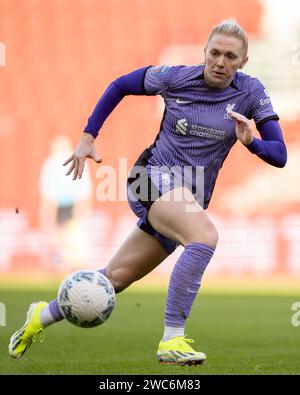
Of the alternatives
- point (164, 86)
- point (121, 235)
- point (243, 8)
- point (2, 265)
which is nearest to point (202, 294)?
point (121, 235)

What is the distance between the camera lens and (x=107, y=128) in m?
15.1

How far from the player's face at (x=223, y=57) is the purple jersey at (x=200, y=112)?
0.42 feet

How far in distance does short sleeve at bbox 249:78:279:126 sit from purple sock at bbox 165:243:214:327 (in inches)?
33.9

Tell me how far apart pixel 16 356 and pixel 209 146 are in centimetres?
172

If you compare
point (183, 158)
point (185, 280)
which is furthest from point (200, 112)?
point (185, 280)

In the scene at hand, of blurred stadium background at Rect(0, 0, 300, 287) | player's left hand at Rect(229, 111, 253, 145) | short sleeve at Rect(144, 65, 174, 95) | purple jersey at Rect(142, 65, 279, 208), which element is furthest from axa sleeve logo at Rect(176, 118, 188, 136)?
blurred stadium background at Rect(0, 0, 300, 287)

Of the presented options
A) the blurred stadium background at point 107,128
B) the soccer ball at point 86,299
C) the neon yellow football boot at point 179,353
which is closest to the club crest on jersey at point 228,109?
the soccer ball at point 86,299

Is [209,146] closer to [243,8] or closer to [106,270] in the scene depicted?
[106,270]

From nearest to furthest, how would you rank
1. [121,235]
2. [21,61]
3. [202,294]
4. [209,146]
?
[209,146], [202,294], [121,235], [21,61]

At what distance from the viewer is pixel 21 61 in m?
15.5

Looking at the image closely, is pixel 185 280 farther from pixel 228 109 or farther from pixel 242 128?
pixel 228 109

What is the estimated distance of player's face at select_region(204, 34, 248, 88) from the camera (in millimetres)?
4988

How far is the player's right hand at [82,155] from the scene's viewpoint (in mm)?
5129

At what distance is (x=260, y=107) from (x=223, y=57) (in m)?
0.42
